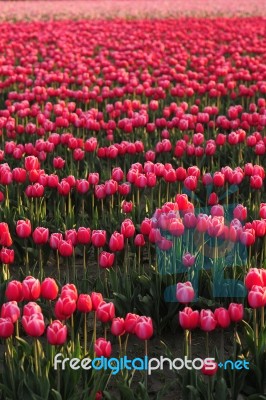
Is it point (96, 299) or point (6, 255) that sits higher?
point (96, 299)

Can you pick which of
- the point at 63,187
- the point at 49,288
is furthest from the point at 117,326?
the point at 63,187

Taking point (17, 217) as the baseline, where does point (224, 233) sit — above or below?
above

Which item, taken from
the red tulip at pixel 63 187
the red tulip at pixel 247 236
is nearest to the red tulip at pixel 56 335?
the red tulip at pixel 247 236

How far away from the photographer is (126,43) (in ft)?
52.0

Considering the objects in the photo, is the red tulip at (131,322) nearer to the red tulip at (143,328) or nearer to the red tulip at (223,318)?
the red tulip at (143,328)

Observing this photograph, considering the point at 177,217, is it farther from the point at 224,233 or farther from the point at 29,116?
the point at 29,116

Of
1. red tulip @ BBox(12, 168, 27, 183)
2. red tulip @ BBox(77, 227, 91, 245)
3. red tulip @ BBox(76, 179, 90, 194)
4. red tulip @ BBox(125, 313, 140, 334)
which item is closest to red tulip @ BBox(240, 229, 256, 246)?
red tulip @ BBox(77, 227, 91, 245)

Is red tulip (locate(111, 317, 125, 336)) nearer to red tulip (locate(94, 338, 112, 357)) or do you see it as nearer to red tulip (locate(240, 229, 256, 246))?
red tulip (locate(94, 338, 112, 357))

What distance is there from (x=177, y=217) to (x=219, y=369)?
1307 mm

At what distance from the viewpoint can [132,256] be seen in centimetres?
525

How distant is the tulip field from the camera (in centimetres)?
326

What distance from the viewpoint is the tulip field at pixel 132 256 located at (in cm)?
326

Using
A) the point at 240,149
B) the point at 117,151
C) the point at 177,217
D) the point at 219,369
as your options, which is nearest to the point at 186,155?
the point at 240,149

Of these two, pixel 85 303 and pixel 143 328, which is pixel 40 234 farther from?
pixel 143 328
